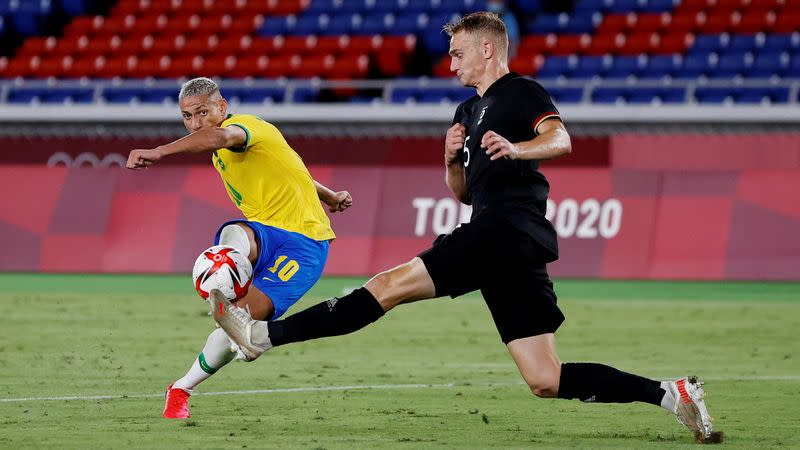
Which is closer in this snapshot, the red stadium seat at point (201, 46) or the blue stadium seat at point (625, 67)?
the blue stadium seat at point (625, 67)

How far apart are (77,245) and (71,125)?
4300 millimetres

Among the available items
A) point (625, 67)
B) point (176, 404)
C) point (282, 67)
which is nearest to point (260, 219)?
point (176, 404)

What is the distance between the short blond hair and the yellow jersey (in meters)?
1.68

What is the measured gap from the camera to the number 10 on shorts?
346 inches

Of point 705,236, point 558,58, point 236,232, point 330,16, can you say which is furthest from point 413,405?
point 330,16

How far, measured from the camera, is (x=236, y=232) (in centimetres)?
862

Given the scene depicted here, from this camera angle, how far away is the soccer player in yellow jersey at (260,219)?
335 inches

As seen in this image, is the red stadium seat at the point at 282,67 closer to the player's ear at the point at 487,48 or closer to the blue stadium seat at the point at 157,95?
the blue stadium seat at the point at 157,95

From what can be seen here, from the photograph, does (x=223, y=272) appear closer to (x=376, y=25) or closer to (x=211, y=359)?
(x=211, y=359)

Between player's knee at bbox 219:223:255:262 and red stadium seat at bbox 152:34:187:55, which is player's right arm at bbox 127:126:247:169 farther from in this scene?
red stadium seat at bbox 152:34:187:55

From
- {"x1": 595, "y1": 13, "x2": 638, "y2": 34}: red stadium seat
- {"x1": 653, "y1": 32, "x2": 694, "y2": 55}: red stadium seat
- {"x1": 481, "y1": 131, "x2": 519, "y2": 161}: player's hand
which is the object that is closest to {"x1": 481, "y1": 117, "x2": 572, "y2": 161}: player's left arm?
{"x1": 481, "y1": 131, "x2": 519, "y2": 161}: player's hand

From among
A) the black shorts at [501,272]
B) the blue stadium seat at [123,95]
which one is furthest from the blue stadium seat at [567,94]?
the black shorts at [501,272]

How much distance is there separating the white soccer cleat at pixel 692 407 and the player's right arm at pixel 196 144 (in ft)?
9.08

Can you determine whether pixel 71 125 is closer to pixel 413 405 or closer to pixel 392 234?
pixel 392 234
